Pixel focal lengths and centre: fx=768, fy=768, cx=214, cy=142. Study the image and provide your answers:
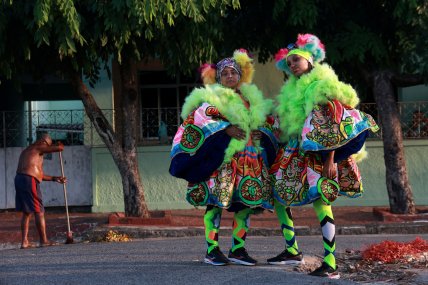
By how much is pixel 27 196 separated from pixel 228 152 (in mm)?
4613

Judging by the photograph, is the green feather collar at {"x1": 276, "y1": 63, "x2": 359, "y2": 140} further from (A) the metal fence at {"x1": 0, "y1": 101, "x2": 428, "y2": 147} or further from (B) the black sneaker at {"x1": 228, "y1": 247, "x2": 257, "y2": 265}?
(A) the metal fence at {"x1": 0, "y1": 101, "x2": 428, "y2": 147}

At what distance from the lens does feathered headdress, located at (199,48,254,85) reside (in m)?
6.72

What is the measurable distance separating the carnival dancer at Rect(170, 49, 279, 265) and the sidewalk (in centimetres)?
450

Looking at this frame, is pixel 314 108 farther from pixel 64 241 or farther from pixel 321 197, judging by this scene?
pixel 64 241

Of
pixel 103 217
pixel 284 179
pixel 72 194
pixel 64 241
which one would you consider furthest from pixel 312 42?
pixel 72 194

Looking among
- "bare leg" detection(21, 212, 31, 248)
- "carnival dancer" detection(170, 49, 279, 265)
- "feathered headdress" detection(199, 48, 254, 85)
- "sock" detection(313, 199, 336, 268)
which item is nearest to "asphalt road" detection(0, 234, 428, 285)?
"sock" detection(313, 199, 336, 268)

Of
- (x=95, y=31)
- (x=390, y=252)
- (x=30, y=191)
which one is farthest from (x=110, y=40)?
(x=390, y=252)

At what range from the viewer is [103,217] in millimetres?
13109

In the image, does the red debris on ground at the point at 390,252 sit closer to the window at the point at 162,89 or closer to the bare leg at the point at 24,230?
the bare leg at the point at 24,230

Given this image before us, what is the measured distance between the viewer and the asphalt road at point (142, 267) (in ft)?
19.7

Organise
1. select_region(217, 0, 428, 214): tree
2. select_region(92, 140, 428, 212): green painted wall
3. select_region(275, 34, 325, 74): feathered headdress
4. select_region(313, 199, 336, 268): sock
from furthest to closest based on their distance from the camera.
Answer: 1. select_region(92, 140, 428, 212): green painted wall
2. select_region(217, 0, 428, 214): tree
3. select_region(275, 34, 325, 74): feathered headdress
4. select_region(313, 199, 336, 268): sock

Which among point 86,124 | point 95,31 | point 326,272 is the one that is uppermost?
point 95,31

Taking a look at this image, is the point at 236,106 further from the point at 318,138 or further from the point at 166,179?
the point at 166,179

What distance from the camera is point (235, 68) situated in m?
6.69
